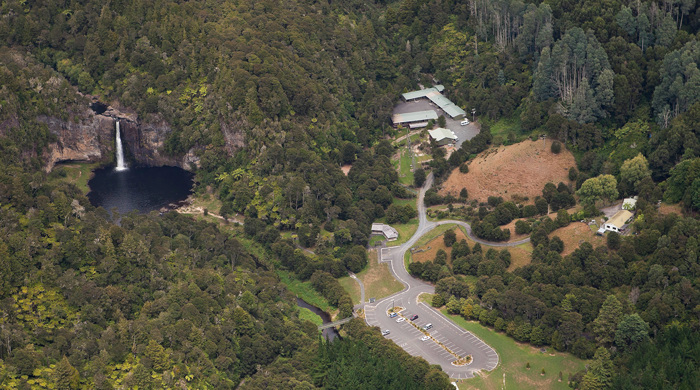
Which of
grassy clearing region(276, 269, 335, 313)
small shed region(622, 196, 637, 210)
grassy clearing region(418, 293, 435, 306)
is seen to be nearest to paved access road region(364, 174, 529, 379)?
grassy clearing region(418, 293, 435, 306)

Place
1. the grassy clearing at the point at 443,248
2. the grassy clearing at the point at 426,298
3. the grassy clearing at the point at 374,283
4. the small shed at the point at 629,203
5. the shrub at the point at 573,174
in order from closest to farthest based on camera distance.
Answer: the grassy clearing at the point at 426,298
the small shed at the point at 629,203
the grassy clearing at the point at 443,248
the grassy clearing at the point at 374,283
the shrub at the point at 573,174

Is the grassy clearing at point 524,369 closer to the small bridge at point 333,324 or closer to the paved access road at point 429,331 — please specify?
the paved access road at point 429,331

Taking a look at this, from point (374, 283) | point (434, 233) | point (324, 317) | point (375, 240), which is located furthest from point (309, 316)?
point (434, 233)

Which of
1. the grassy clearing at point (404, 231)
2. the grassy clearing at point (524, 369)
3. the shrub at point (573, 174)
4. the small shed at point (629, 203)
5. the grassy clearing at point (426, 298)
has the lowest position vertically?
the grassy clearing at point (524, 369)

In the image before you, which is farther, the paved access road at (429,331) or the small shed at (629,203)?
the small shed at (629,203)

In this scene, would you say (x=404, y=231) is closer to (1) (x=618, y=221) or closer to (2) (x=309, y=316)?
(2) (x=309, y=316)

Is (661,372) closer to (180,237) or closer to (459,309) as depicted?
(459,309)

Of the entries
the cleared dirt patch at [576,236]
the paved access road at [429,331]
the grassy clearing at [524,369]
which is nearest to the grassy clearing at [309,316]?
the paved access road at [429,331]
